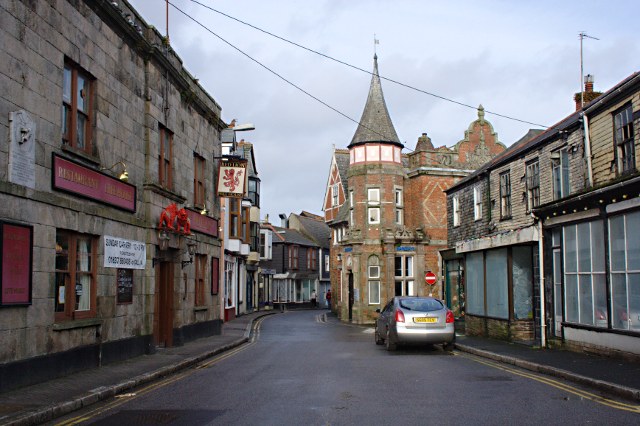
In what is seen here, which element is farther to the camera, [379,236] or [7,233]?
[379,236]

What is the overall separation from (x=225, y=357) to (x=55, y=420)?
366 inches

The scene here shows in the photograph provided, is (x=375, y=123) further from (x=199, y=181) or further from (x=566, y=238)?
(x=566, y=238)

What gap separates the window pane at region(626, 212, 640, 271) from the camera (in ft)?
48.2

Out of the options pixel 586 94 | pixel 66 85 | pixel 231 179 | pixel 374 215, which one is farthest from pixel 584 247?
pixel 374 215

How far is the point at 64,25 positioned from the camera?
13.0 metres

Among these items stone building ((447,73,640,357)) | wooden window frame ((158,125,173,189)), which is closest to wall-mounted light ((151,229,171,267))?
wooden window frame ((158,125,173,189))

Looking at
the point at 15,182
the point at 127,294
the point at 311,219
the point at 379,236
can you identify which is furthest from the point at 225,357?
the point at 311,219

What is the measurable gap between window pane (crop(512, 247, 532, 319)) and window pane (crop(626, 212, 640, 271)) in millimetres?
6230

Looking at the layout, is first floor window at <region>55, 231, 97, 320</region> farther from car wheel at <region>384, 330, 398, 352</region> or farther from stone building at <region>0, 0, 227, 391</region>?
car wheel at <region>384, 330, 398, 352</region>

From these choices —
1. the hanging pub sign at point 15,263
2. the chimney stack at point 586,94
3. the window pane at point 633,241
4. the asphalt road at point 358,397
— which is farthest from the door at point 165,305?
the chimney stack at point 586,94

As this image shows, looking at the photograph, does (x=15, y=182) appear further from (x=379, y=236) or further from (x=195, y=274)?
(x=379, y=236)

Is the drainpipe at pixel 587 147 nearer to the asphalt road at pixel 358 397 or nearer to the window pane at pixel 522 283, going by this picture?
the window pane at pixel 522 283

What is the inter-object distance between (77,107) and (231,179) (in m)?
11.7

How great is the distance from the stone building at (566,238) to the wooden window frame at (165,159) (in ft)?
34.5
